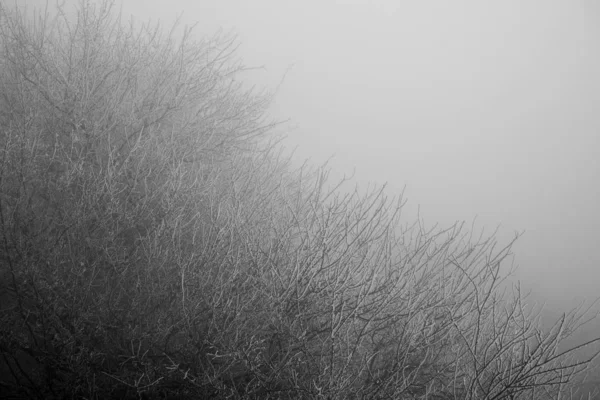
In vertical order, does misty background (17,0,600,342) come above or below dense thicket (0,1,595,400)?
above

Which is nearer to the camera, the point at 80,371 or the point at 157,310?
the point at 80,371

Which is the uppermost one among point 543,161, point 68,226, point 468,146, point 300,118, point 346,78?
point 543,161

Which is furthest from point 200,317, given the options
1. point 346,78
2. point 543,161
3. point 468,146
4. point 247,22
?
point 543,161

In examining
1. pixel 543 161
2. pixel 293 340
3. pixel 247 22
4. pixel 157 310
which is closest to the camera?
pixel 293 340

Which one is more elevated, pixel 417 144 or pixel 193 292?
pixel 417 144

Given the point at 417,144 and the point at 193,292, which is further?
the point at 417,144

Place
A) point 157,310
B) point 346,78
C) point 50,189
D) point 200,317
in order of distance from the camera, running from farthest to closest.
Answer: point 346,78 → point 50,189 → point 157,310 → point 200,317

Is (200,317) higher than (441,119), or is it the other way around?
(441,119)

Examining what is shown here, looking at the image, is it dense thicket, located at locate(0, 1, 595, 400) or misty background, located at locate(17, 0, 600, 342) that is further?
misty background, located at locate(17, 0, 600, 342)

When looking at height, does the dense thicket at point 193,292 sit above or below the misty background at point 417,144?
below

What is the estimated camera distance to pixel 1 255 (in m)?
3.84

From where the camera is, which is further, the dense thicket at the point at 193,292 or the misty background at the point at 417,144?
the misty background at the point at 417,144

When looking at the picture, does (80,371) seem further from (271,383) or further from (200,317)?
(271,383)

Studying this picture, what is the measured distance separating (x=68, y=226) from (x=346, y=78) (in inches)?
2047
